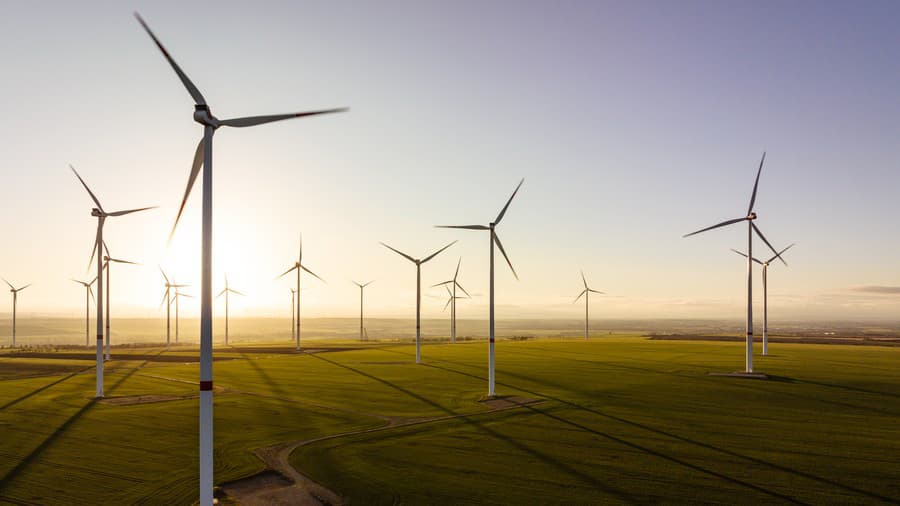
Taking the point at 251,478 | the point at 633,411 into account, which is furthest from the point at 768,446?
the point at 251,478

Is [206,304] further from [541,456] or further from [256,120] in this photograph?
[541,456]

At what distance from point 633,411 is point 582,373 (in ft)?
70.7

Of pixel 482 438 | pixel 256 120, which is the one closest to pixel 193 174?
pixel 256 120

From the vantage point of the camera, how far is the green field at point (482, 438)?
1988cm

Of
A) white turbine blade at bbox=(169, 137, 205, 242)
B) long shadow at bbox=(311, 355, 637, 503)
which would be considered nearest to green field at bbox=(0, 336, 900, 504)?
long shadow at bbox=(311, 355, 637, 503)

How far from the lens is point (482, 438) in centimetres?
2739

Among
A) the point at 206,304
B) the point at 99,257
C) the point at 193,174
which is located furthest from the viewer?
the point at 99,257

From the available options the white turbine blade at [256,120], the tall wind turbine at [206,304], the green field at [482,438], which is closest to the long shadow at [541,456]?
the green field at [482,438]

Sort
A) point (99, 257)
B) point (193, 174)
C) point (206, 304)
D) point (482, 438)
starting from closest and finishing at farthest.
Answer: point (206, 304), point (193, 174), point (482, 438), point (99, 257)

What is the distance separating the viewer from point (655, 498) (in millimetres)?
18906

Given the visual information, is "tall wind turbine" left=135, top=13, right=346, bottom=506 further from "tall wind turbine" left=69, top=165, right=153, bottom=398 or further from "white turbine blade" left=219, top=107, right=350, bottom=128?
"tall wind turbine" left=69, top=165, right=153, bottom=398

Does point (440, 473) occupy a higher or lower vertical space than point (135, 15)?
lower

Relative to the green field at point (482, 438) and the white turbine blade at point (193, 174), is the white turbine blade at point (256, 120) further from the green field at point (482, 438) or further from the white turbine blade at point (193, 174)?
the green field at point (482, 438)

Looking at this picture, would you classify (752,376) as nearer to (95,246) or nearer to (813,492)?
(813,492)
